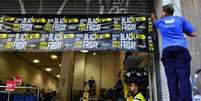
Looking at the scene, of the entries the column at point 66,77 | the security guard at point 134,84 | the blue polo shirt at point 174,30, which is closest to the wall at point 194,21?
the blue polo shirt at point 174,30

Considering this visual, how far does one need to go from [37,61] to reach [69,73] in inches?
120

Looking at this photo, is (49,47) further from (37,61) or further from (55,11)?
(37,61)

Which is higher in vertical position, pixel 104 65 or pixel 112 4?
pixel 112 4

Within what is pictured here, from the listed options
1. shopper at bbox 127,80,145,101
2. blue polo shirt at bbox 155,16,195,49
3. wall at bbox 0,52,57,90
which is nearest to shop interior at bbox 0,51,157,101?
wall at bbox 0,52,57,90

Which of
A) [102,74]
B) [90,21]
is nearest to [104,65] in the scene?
[102,74]

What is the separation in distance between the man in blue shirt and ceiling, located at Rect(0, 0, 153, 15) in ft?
5.86

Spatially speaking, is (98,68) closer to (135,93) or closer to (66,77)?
(66,77)

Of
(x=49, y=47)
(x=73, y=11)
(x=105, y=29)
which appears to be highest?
(x=73, y=11)

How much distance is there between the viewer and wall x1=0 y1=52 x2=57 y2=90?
34.5 feet

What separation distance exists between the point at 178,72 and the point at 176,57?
19 cm

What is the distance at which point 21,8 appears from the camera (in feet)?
17.7

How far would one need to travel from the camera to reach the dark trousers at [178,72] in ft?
9.76

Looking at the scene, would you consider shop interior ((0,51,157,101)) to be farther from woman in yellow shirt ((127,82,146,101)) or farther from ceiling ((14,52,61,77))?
woman in yellow shirt ((127,82,146,101))

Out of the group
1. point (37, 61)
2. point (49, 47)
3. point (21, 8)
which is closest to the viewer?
point (49, 47)
